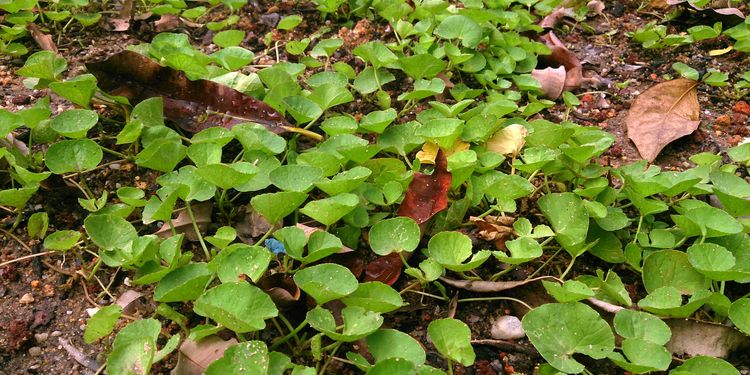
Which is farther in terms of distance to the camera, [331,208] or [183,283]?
[331,208]

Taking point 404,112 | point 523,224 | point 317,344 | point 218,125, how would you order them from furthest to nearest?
point 404,112, point 218,125, point 523,224, point 317,344

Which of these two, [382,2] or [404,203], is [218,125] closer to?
[404,203]

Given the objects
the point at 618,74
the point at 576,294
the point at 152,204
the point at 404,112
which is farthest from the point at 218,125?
the point at 618,74

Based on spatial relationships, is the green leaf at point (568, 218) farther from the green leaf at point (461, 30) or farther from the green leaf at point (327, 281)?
the green leaf at point (461, 30)

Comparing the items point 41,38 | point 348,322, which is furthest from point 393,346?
point 41,38

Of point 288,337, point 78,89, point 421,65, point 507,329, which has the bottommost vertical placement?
point 507,329

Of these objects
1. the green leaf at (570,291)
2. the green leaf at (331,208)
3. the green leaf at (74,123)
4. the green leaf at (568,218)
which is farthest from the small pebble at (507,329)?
the green leaf at (74,123)

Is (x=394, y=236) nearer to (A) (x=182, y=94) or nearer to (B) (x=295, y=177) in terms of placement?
(B) (x=295, y=177)

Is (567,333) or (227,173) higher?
(227,173)
